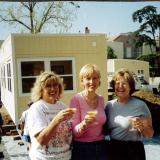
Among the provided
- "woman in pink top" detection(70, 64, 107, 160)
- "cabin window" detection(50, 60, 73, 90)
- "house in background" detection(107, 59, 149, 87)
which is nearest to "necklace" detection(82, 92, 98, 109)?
"woman in pink top" detection(70, 64, 107, 160)

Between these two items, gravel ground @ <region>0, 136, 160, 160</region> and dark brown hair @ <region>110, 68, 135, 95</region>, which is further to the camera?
gravel ground @ <region>0, 136, 160, 160</region>

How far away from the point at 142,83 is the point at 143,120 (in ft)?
65.7

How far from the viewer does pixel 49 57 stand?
33.4ft

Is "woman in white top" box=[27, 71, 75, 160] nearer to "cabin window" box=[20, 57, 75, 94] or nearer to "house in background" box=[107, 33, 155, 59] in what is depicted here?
"cabin window" box=[20, 57, 75, 94]

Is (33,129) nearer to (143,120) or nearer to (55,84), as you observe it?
(55,84)

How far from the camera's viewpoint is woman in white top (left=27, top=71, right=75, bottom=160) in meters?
2.03

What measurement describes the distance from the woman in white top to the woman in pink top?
104 millimetres

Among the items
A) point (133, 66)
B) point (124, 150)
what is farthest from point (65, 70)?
point (133, 66)

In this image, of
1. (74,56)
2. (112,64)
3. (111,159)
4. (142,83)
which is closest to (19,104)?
(74,56)

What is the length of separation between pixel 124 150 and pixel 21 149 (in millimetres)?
5592

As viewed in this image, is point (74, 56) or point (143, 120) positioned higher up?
point (74, 56)

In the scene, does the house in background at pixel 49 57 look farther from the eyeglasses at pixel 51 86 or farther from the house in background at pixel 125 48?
the house in background at pixel 125 48

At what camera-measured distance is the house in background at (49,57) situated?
992 centimetres

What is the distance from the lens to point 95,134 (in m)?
2.27
